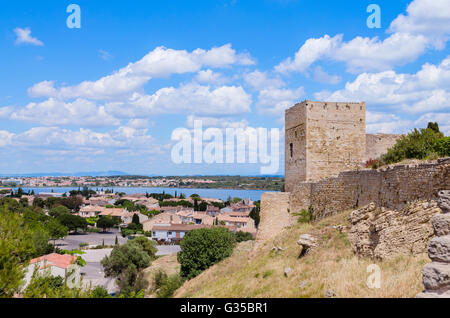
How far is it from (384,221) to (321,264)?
2.15 metres

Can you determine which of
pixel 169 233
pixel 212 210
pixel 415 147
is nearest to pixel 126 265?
pixel 415 147

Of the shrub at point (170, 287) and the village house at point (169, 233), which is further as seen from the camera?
the village house at point (169, 233)

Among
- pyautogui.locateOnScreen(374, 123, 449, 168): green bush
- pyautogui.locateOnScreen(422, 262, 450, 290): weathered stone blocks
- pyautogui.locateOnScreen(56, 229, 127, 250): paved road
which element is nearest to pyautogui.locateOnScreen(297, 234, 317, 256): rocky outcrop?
pyautogui.locateOnScreen(374, 123, 449, 168): green bush

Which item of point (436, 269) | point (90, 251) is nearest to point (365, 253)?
point (436, 269)

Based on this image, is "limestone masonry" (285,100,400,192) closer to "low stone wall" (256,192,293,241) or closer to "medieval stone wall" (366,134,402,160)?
"medieval stone wall" (366,134,402,160)

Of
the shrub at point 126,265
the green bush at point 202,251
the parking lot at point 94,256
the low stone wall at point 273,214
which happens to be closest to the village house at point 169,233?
the parking lot at point 94,256

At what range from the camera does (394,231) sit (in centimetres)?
916

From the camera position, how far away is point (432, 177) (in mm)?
8820

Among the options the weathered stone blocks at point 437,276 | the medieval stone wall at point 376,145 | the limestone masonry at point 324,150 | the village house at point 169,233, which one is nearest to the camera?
the weathered stone blocks at point 437,276

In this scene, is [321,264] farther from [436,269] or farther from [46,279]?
[46,279]

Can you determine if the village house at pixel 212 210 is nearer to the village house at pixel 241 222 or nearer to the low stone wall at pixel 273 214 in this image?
the village house at pixel 241 222

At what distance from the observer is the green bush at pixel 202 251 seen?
93.6ft

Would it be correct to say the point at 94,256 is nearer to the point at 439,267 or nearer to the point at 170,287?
the point at 170,287

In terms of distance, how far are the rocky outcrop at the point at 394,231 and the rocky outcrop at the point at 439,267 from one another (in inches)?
137
